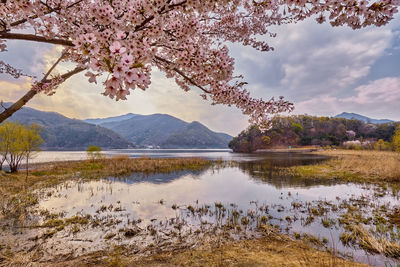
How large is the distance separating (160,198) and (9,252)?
7529mm

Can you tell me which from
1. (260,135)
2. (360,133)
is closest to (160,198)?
(260,135)

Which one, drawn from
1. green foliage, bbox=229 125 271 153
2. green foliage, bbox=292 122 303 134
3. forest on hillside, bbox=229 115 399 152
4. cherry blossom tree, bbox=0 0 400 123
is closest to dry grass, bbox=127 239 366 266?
cherry blossom tree, bbox=0 0 400 123

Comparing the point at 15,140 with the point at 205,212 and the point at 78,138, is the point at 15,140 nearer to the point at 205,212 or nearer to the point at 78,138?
the point at 205,212

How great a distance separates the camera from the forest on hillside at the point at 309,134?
97.1m

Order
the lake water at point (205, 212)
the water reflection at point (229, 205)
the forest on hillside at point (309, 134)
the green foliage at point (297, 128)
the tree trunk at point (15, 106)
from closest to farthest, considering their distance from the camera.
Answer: the tree trunk at point (15, 106) → the lake water at point (205, 212) → the water reflection at point (229, 205) → the forest on hillside at point (309, 134) → the green foliage at point (297, 128)

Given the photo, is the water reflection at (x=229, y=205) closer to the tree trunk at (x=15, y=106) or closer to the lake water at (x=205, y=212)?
the lake water at (x=205, y=212)

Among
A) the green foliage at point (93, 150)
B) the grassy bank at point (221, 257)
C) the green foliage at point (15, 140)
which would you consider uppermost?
the green foliage at point (15, 140)

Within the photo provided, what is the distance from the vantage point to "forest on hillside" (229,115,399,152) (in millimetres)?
97062

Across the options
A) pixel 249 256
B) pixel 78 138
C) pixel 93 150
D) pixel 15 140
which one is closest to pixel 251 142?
pixel 93 150

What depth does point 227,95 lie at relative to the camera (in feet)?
14.3

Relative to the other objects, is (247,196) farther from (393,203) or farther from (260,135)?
(260,135)

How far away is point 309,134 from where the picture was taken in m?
110

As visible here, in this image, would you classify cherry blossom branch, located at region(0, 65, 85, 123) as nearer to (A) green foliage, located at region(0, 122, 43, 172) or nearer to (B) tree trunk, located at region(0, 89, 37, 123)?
(B) tree trunk, located at region(0, 89, 37, 123)

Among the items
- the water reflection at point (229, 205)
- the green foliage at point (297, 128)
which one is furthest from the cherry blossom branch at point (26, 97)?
the green foliage at point (297, 128)
